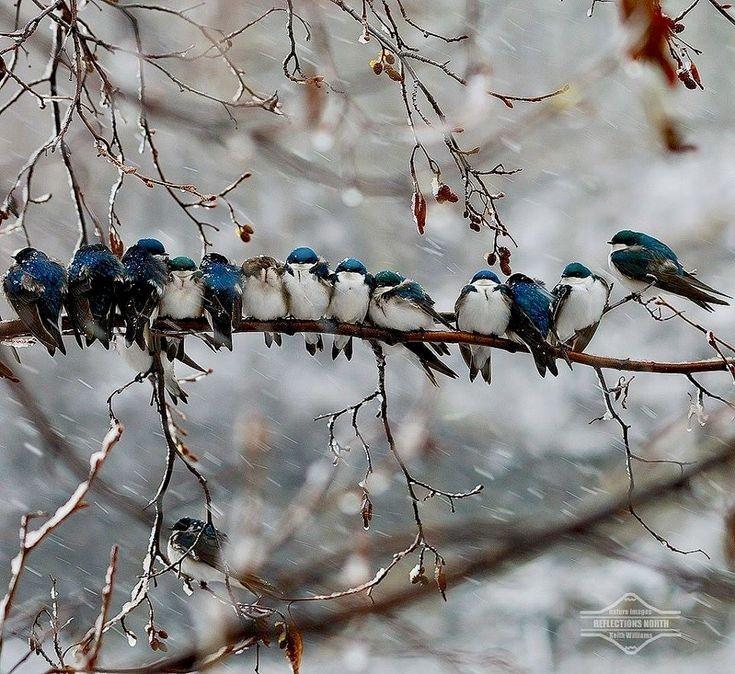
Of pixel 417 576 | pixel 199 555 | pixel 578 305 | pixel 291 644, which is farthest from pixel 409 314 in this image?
pixel 199 555

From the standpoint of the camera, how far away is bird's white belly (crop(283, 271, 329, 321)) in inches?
54.0

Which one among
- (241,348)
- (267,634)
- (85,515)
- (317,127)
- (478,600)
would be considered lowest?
(267,634)

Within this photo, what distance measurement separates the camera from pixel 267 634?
111cm

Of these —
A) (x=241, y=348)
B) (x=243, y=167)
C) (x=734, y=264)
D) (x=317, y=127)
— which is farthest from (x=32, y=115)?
(x=734, y=264)

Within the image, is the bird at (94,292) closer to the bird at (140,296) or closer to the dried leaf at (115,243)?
the bird at (140,296)

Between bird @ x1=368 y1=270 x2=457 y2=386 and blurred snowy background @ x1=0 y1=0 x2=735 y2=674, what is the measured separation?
1988 millimetres

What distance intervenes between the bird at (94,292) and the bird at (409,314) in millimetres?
397

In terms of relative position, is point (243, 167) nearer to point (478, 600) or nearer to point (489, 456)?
point (489, 456)

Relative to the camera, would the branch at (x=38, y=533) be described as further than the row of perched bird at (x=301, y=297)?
No

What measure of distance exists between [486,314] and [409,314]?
0.39 ft

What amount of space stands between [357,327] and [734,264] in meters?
3.03

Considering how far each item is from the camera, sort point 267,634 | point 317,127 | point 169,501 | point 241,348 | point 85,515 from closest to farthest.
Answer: point 267,634 < point 317,127 < point 169,501 < point 85,515 < point 241,348

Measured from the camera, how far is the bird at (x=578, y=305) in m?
1.39

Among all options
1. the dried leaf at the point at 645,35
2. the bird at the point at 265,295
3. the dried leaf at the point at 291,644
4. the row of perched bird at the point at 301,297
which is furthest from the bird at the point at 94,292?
the dried leaf at the point at 645,35
